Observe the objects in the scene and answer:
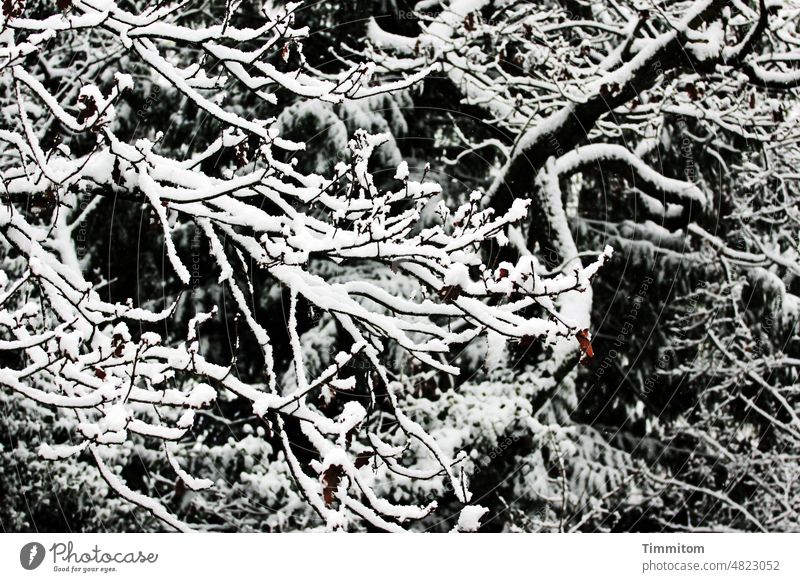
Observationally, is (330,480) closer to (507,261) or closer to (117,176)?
(117,176)

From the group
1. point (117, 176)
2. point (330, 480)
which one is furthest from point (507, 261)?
point (330, 480)

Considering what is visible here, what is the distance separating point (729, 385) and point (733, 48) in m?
2.89

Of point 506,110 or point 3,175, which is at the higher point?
point 3,175

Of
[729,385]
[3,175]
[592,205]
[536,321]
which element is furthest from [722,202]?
[3,175]

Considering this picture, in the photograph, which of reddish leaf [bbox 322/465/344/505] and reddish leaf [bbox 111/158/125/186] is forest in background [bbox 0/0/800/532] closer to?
reddish leaf [bbox 111/158/125/186]

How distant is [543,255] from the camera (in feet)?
21.8

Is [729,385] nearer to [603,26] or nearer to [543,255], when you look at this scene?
[543,255]
